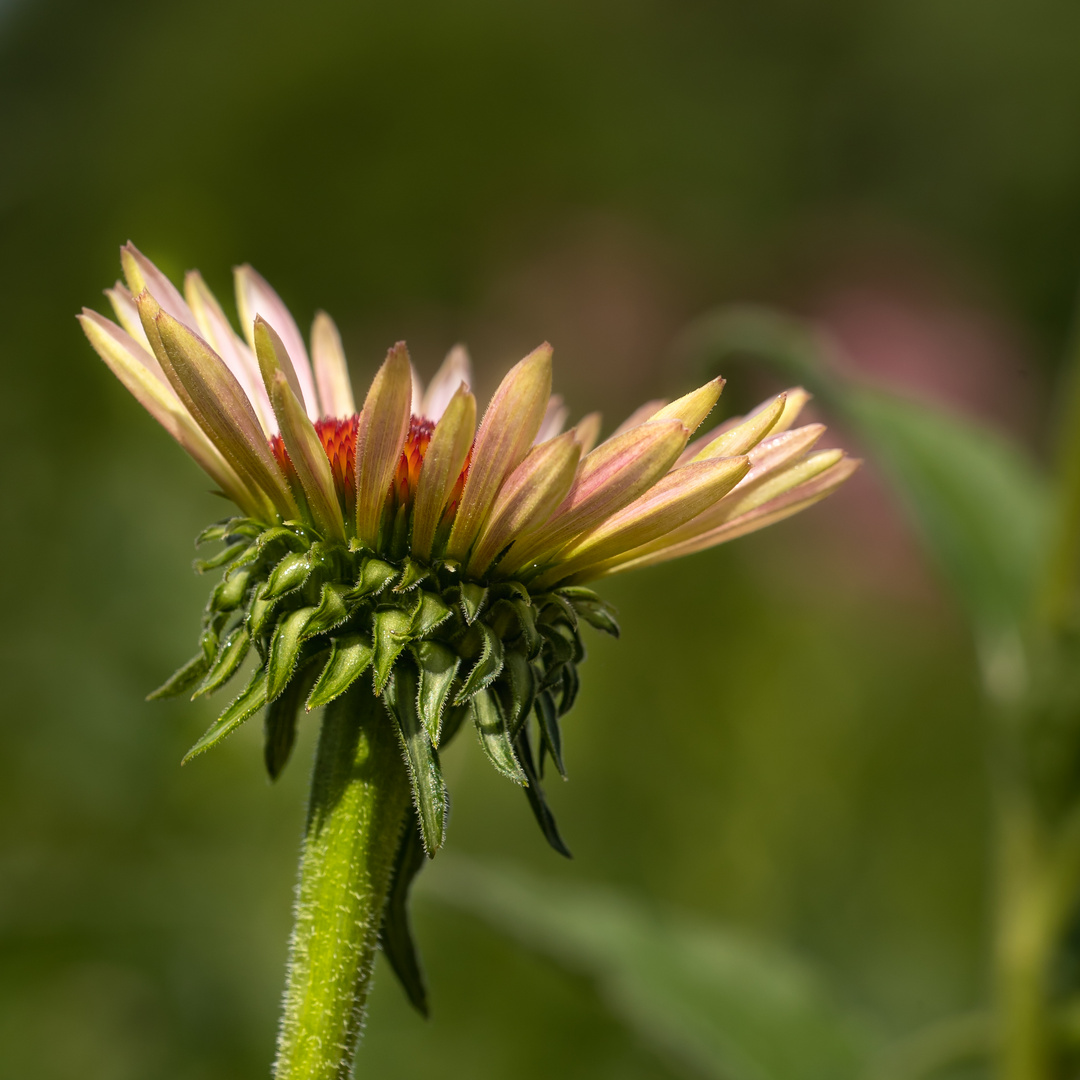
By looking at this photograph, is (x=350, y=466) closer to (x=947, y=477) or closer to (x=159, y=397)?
(x=159, y=397)

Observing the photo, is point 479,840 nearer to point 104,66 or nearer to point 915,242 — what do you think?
point 915,242

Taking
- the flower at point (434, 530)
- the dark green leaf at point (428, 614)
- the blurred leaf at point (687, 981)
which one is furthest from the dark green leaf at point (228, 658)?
the blurred leaf at point (687, 981)

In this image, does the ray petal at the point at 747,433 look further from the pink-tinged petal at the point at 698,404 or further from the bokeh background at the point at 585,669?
the bokeh background at the point at 585,669

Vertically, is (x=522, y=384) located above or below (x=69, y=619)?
below

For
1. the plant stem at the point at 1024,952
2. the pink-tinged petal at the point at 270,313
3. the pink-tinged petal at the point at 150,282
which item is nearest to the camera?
the pink-tinged petal at the point at 150,282

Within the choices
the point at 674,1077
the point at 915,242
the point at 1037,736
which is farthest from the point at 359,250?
the point at 1037,736

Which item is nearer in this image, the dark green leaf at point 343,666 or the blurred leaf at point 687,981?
the dark green leaf at point 343,666

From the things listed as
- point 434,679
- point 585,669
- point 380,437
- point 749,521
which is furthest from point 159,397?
point 585,669
